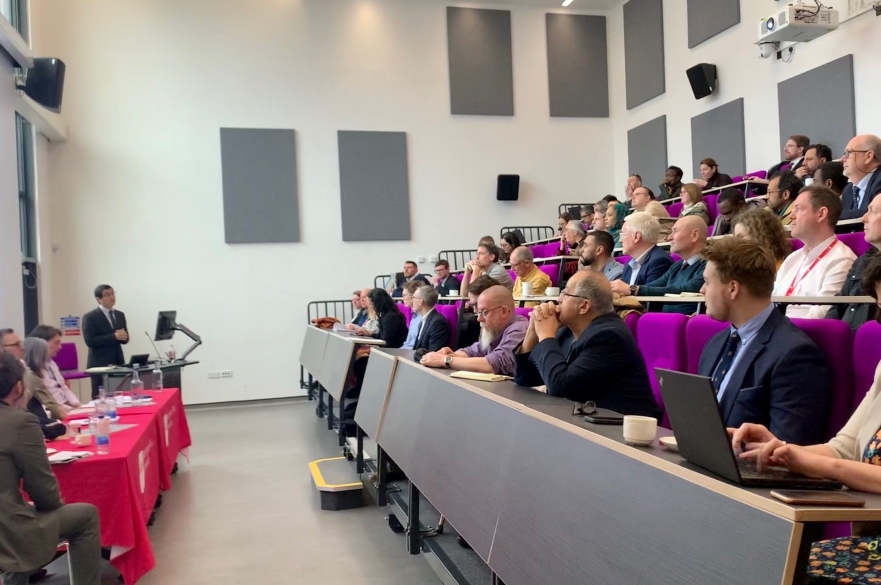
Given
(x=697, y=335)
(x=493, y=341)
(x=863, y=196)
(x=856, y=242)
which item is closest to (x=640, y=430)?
(x=697, y=335)

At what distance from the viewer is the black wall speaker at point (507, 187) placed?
9.54m

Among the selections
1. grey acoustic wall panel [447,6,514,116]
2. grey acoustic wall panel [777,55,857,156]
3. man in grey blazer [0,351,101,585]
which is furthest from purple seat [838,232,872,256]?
grey acoustic wall panel [447,6,514,116]

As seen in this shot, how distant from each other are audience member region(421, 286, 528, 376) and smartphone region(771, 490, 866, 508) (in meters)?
2.11

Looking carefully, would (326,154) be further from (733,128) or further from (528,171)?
(733,128)

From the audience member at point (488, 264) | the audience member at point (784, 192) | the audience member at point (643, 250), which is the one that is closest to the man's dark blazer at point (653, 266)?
the audience member at point (643, 250)

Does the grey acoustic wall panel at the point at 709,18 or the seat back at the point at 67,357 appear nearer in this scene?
the seat back at the point at 67,357

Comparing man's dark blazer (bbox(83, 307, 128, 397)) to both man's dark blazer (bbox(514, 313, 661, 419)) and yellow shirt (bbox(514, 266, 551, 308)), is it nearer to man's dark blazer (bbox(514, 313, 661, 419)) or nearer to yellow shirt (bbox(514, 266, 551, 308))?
yellow shirt (bbox(514, 266, 551, 308))

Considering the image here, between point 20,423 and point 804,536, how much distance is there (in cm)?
239

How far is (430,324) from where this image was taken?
4.68 m

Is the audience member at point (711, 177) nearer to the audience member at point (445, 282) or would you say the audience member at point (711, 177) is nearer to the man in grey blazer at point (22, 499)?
the audience member at point (445, 282)

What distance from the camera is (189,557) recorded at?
129 inches

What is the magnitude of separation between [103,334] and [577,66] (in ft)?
24.4

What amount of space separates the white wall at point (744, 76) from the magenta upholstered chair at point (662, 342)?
14.1 feet

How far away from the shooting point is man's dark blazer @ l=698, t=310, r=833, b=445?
1660mm
